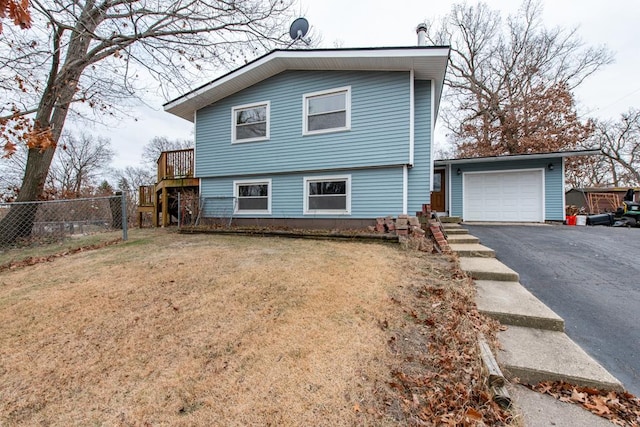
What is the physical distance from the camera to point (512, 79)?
16703 millimetres

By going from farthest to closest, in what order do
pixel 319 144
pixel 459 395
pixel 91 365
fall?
pixel 319 144, pixel 91 365, pixel 459 395

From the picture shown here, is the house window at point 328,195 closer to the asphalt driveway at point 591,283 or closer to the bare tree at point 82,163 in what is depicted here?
the asphalt driveway at point 591,283

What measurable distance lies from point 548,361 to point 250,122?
8632mm

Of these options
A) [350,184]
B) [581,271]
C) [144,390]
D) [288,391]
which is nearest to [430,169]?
[350,184]

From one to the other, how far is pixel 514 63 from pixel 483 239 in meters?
16.5

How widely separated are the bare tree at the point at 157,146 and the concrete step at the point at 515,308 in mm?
31196

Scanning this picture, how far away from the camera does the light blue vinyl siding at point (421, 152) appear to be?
692cm

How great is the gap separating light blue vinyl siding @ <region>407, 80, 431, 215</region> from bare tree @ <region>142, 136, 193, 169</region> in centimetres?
2741

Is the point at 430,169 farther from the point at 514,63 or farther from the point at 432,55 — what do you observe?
the point at 514,63

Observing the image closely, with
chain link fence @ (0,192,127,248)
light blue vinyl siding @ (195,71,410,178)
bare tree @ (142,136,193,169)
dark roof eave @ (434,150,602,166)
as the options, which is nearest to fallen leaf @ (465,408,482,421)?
light blue vinyl siding @ (195,71,410,178)

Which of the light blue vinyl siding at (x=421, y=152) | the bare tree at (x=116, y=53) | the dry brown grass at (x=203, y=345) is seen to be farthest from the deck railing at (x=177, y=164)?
the light blue vinyl siding at (x=421, y=152)

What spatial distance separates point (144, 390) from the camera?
180 cm

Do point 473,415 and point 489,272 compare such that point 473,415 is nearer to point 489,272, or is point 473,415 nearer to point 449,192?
point 489,272

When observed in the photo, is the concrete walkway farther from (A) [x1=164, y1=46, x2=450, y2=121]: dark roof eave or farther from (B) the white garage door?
(B) the white garage door
